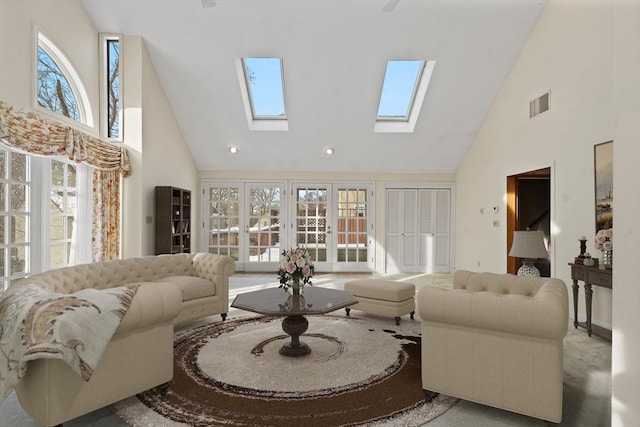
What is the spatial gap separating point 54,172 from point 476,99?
6559 millimetres

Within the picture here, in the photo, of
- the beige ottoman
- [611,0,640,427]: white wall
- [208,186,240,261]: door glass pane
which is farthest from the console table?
[208,186,240,261]: door glass pane

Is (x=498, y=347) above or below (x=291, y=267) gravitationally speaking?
below

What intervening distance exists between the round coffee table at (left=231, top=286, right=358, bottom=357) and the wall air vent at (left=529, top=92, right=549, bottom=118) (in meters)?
3.98

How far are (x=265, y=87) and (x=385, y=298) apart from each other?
15.1 feet

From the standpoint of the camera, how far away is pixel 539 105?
5.55m

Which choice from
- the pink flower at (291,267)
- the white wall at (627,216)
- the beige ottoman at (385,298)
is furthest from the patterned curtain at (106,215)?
the white wall at (627,216)

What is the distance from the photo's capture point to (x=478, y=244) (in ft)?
24.5

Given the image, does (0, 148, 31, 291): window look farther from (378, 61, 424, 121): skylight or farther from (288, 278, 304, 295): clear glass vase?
(378, 61, 424, 121): skylight

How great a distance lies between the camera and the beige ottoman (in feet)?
15.1

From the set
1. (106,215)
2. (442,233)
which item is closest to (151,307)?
(106,215)

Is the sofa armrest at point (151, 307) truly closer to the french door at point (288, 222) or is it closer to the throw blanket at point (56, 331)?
the throw blanket at point (56, 331)

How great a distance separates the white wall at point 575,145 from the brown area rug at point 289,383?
1.44m

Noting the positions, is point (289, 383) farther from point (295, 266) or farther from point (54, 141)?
point (54, 141)

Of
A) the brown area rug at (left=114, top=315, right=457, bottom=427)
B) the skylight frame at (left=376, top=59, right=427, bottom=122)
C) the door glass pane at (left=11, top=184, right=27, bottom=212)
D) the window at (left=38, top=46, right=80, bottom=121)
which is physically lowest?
the brown area rug at (left=114, top=315, right=457, bottom=427)
